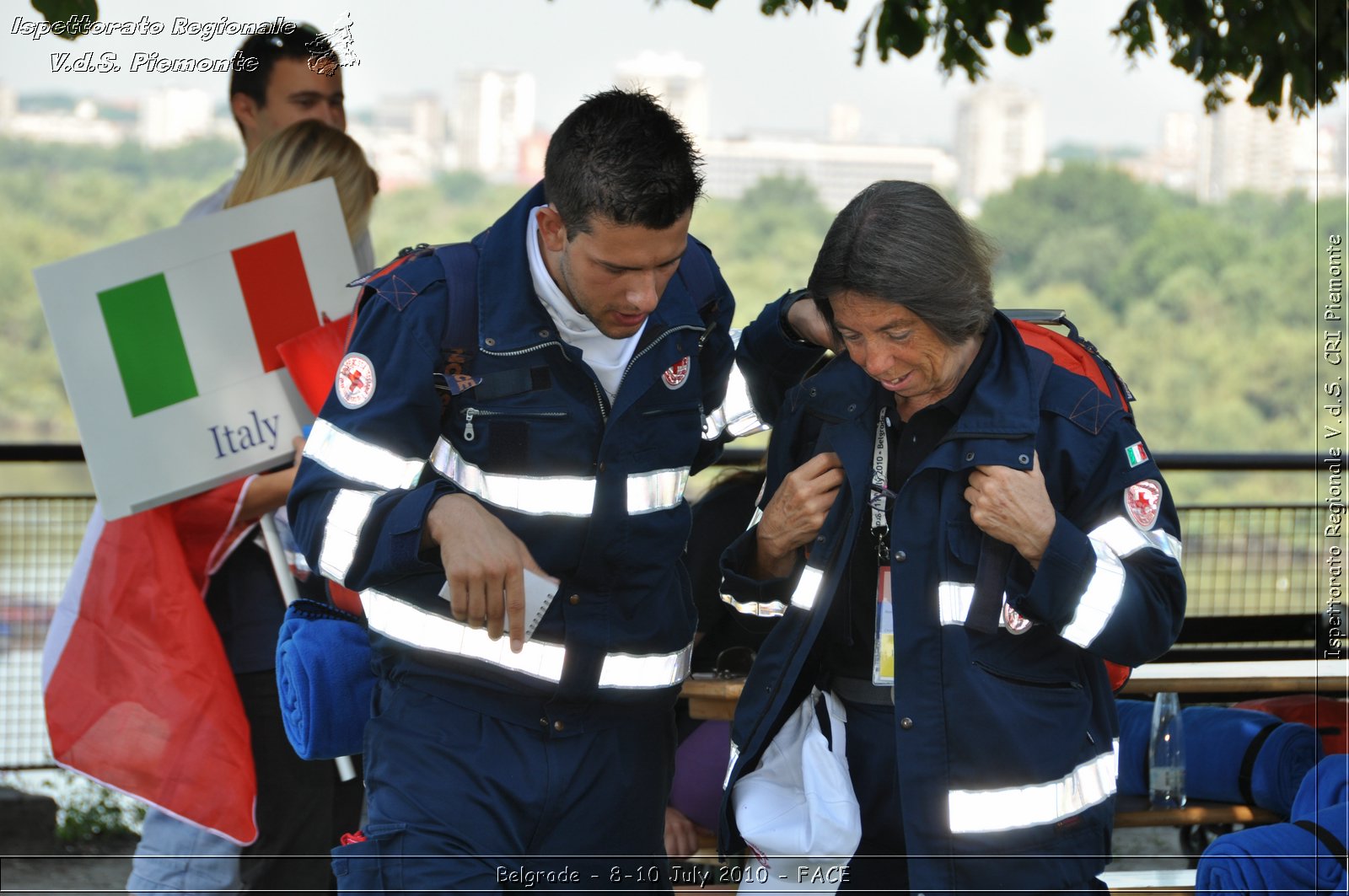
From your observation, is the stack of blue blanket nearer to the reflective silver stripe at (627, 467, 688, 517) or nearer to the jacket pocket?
the reflective silver stripe at (627, 467, 688, 517)

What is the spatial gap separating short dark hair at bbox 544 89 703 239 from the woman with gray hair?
1.05ft

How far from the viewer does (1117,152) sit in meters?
49.7

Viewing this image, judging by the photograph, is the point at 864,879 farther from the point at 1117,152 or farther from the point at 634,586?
the point at 1117,152

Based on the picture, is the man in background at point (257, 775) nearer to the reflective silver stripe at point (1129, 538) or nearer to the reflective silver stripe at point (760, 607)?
the reflective silver stripe at point (760, 607)

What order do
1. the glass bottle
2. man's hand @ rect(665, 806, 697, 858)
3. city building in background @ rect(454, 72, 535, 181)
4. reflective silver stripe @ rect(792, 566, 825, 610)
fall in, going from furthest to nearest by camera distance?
city building in background @ rect(454, 72, 535, 181) → the glass bottle → man's hand @ rect(665, 806, 697, 858) → reflective silver stripe @ rect(792, 566, 825, 610)

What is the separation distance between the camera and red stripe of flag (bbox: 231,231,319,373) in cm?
361

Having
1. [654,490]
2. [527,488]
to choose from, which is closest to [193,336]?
[527,488]

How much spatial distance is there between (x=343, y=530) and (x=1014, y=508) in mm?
1131

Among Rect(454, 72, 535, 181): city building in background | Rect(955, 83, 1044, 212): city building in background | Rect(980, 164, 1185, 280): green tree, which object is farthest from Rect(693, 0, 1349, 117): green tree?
Rect(955, 83, 1044, 212): city building in background

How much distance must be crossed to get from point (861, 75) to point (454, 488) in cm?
4942

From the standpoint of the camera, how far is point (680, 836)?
12.9 ft

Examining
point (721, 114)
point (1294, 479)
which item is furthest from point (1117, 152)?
point (1294, 479)

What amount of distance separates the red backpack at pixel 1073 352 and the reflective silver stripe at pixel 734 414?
56cm

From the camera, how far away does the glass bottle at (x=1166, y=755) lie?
14.2ft
